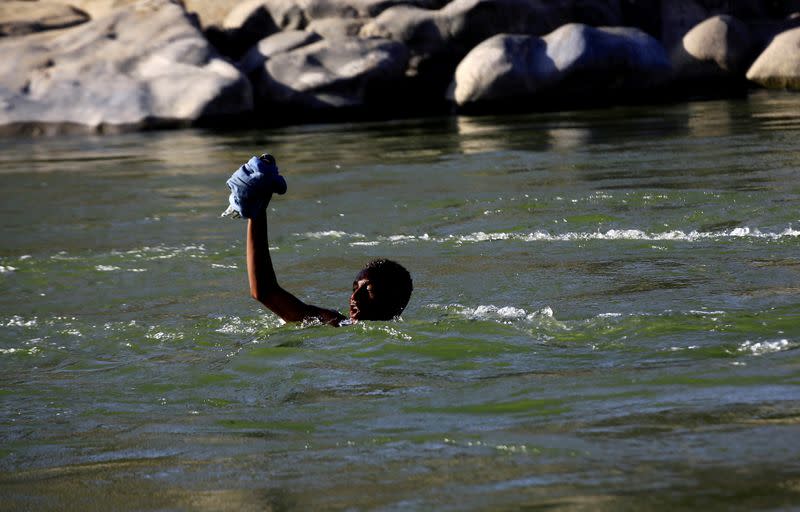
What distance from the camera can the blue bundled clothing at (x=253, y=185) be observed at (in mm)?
5578

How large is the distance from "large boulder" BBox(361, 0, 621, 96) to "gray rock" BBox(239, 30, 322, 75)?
3.14 ft

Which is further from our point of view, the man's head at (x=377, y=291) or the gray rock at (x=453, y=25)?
the gray rock at (x=453, y=25)

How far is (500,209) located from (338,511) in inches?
293

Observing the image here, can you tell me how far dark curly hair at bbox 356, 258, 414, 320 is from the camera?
21.2ft

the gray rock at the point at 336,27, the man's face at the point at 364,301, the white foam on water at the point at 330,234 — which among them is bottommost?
the white foam on water at the point at 330,234

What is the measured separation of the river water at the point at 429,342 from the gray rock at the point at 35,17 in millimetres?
8819

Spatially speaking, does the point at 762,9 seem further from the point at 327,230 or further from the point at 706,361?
the point at 706,361

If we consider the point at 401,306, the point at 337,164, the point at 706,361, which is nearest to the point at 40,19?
the point at 337,164

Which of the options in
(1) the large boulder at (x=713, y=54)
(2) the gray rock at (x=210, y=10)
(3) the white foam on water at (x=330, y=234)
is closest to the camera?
(3) the white foam on water at (x=330, y=234)

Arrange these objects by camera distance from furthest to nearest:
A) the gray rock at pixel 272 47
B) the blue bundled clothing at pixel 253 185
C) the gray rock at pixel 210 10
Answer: the gray rock at pixel 210 10
the gray rock at pixel 272 47
the blue bundled clothing at pixel 253 185

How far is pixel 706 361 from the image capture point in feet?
18.3

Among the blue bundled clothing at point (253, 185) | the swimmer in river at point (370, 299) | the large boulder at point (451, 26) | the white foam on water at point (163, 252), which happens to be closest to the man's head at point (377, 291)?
the swimmer in river at point (370, 299)

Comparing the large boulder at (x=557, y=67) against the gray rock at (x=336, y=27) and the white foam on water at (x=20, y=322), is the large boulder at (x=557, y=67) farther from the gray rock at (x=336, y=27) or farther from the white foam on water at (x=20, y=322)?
the white foam on water at (x=20, y=322)

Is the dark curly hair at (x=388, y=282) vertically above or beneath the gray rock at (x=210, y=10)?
beneath
